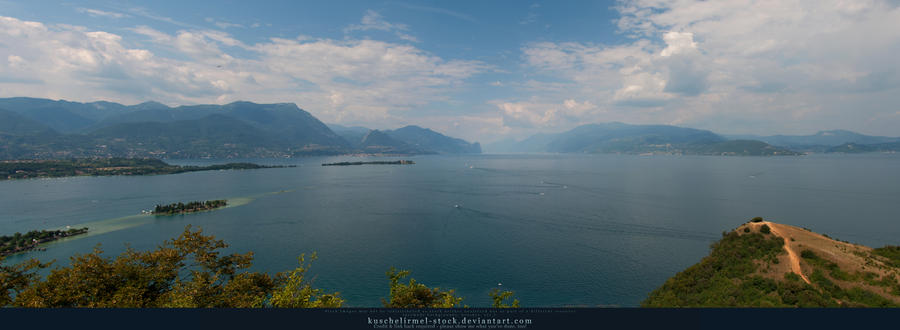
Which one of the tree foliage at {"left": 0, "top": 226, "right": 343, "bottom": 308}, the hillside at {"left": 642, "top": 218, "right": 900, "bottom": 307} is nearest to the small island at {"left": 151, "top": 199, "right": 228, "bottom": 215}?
the tree foliage at {"left": 0, "top": 226, "right": 343, "bottom": 308}

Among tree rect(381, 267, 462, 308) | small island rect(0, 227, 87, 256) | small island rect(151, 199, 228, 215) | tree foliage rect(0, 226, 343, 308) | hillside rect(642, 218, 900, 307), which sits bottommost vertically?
small island rect(0, 227, 87, 256)

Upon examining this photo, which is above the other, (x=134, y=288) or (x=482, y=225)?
(x=134, y=288)

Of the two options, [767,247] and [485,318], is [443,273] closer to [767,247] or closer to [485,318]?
[767,247]

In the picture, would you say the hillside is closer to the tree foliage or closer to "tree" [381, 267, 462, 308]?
"tree" [381, 267, 462, 308]

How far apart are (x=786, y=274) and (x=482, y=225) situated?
4182 cm

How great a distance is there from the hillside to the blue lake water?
6.66m

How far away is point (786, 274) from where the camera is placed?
25.9m

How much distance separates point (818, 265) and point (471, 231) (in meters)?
41.4

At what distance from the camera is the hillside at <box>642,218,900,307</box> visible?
906 inches

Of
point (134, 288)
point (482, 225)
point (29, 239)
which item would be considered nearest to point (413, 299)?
point (134, 288)

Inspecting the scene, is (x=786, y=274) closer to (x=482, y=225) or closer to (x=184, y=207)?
(x=482, y=225)

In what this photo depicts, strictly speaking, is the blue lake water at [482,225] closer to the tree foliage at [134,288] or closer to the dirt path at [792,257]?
the dirt path at [792,257]

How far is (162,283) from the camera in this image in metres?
15.5

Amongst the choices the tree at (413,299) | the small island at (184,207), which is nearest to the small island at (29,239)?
the small island at (184,207)
